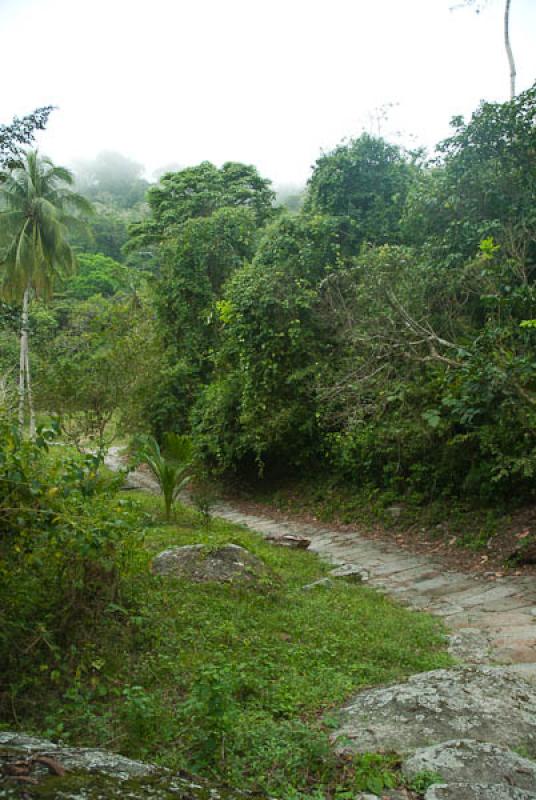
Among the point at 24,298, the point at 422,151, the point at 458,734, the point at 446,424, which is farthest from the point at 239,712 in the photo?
the point at 24,298

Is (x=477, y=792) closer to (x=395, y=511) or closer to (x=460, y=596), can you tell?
(x=460, y=596)

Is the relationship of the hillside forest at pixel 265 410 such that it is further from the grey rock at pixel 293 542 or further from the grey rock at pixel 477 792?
the grey rock at pixel 293 542

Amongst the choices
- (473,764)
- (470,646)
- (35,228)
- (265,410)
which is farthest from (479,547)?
(35,228)

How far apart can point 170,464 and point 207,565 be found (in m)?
4.52

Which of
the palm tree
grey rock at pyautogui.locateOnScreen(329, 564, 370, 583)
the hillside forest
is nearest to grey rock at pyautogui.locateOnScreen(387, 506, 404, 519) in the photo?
the hillside forest

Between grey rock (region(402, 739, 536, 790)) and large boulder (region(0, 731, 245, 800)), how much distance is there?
3.34 feet

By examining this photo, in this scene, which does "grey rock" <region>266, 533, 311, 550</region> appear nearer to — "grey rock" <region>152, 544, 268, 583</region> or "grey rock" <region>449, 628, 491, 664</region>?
"grey rock" <region>152, 544, 268, 583</region>

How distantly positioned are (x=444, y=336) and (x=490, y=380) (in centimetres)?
252

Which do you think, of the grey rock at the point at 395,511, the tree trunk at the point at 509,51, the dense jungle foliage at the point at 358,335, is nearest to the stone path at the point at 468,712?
the dense jungle foliage at the point at 358,335

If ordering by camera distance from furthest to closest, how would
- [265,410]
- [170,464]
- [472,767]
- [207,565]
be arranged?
[265,410] < [170,464] < [207,565] < [472,767]

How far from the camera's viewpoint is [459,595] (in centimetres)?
636

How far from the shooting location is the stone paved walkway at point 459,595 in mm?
4727

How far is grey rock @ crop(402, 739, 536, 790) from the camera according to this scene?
8.11 feet

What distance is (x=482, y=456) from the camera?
872 centimetres
